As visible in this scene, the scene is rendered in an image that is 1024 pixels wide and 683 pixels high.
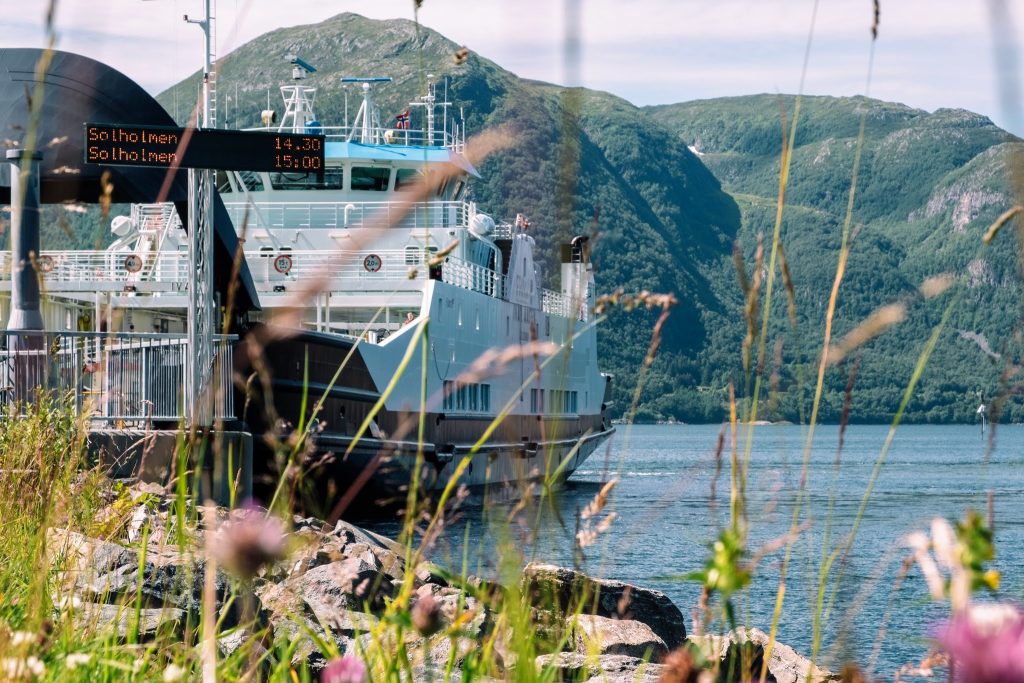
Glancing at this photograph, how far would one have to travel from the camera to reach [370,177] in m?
23.0

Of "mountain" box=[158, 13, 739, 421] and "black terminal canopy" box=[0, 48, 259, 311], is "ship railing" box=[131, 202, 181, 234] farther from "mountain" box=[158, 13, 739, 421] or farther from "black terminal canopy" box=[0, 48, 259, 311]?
"black terminal canopy" box=[0, 48, 259, 311]

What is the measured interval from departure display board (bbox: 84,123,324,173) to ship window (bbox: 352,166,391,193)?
36.9 feet

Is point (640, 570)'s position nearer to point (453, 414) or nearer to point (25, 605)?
point (453, 414)

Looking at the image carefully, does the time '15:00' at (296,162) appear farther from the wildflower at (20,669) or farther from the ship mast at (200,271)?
the wildflower at (20,669)

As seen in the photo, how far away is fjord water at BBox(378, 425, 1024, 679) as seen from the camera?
1.97m

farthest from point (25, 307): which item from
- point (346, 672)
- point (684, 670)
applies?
point (684, 670)

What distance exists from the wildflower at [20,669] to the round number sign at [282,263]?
60.4ft

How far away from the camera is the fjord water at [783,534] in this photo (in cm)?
197

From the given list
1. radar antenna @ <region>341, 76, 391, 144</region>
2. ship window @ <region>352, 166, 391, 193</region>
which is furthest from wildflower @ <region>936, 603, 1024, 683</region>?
radar antenna @ <region>341, 76, 391, 144</region>

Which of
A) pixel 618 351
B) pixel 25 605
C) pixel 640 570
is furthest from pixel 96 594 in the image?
pixel 618 351

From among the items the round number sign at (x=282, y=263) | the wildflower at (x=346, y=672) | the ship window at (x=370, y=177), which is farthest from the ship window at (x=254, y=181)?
the wildflower at (x=346, y=672)

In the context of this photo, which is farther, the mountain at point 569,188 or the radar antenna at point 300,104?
the radar antenna at point 300,104

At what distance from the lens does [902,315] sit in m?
1.63

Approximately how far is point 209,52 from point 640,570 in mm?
9821
